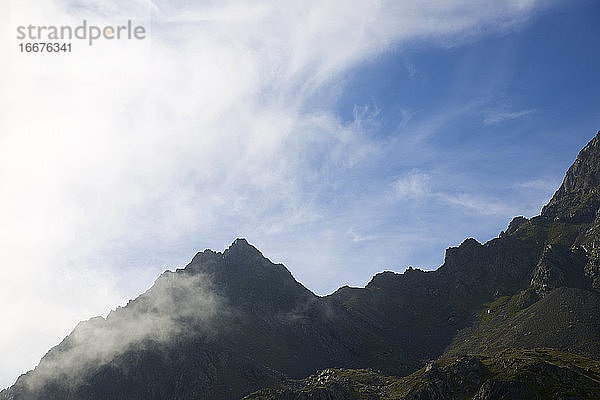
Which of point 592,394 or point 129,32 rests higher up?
point 129,32

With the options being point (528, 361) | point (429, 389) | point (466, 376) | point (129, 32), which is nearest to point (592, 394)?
point (528, 361)

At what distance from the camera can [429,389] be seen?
648ft

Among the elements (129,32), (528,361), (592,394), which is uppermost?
(129,32)

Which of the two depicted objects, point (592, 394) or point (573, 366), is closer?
point (592, 394)

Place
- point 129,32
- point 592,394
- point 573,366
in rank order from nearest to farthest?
point 129,32 → point 592,394 → point 573,366

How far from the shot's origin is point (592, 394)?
167875mm

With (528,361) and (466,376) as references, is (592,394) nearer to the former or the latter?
(528,361)

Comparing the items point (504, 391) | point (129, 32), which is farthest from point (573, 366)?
point (129, 32)

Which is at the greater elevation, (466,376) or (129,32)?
(129,32)

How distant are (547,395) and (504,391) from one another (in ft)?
52.1

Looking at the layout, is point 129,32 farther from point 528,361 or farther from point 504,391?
point 528,361

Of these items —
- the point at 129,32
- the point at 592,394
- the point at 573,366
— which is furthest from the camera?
the point at 573,366

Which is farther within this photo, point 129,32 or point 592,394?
point 592,394

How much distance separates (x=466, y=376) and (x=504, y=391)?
66.0ft
